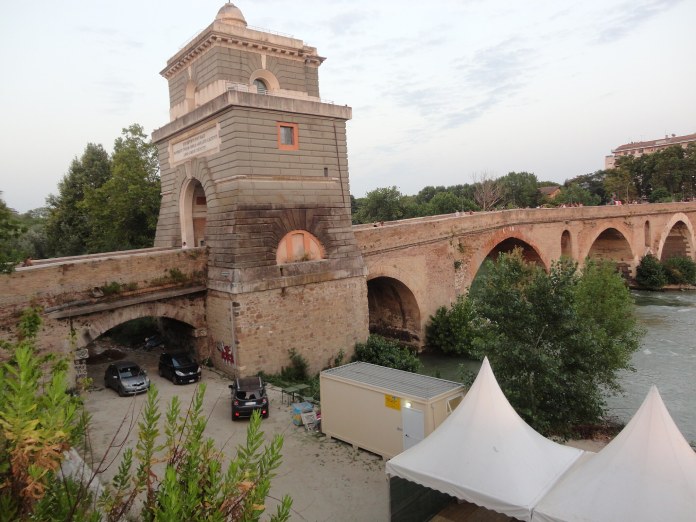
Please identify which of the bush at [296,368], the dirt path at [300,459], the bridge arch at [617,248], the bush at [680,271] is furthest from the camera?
the bridge arch at [617,248]

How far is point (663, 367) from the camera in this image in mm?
18938

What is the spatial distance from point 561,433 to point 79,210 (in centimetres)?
2846

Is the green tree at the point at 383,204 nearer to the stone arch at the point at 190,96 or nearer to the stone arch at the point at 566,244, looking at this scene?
the stone arch at the point at 566,244

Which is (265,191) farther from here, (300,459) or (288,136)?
(300,459)

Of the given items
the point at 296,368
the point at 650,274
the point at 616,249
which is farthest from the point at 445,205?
the point at 296,368

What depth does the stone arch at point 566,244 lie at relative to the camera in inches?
1321

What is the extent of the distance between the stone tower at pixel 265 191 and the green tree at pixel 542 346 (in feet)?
20.4

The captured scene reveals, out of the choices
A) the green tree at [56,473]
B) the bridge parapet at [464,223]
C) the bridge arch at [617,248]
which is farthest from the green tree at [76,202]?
the bridge arch at [617,248]

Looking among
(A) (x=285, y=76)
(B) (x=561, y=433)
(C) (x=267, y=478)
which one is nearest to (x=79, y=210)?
(A) (x=285, y=76)

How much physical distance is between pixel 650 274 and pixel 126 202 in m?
36.5

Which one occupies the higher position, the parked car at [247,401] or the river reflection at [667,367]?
the parked car at [247,401]

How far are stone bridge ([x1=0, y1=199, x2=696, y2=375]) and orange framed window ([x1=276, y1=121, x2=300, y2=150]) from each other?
14.0ft

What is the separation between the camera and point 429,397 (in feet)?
31.0

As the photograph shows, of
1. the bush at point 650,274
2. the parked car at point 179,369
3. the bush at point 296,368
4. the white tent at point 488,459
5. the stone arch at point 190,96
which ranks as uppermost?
the stone arch at point 190,96
